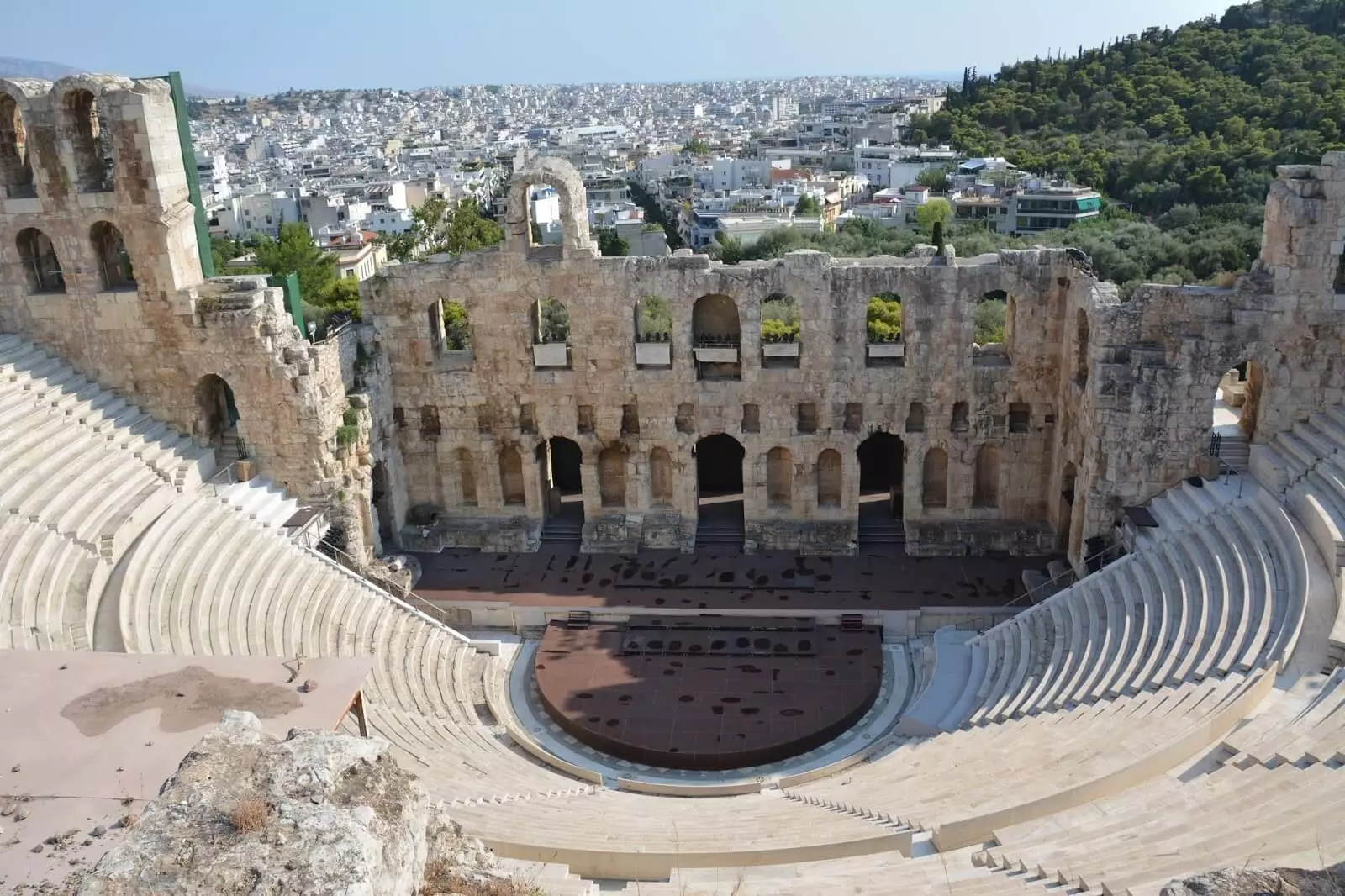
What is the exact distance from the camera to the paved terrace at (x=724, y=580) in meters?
23.8

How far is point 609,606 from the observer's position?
2364cm

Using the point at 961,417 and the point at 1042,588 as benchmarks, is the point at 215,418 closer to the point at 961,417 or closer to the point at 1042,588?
the point at 961,417

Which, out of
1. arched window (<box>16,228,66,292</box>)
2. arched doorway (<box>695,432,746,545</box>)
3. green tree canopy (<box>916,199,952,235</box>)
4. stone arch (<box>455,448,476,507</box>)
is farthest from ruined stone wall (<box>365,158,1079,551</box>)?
green tree canopy (<box>916,199,952,235</box>)

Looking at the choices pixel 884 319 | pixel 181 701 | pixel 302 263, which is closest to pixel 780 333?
pixel 884 319

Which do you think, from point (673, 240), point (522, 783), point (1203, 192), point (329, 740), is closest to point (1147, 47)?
point (1203, 192)

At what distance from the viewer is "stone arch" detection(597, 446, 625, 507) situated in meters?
27.1

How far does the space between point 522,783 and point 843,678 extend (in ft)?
23.1

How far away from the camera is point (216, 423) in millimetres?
24531

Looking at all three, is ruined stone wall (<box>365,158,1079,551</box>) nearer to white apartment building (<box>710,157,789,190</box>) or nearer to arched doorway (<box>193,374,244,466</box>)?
arched doorway (<box>193,374,244,466</box>)

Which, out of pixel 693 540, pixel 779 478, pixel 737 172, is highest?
pixel 737 172

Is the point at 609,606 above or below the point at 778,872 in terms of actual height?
below

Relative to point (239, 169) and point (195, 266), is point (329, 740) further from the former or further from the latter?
point (239, 169)

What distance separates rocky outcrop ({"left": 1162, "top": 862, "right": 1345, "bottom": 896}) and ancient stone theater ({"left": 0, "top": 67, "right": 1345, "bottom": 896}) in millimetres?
2925

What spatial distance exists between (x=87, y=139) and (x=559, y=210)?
34.2 ft
